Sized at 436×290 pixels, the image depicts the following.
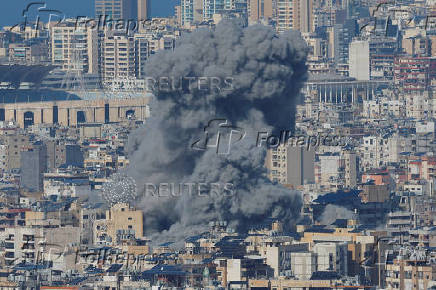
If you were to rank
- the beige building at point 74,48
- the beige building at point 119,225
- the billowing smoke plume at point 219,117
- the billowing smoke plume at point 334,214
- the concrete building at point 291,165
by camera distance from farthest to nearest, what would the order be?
1. the beige building at point 74,48
2. the concrete building at point 291,165
3. the billowing smoke plume at point 334,214
4. the billowing smoke plume at point 219,117
5. the beige building at point 119,225

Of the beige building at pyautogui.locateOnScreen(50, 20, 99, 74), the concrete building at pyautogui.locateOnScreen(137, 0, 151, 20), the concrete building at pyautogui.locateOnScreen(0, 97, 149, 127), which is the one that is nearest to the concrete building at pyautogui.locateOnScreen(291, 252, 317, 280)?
the concrete building at pyautogui.locateOnScreen(0, 97, 149, 127)

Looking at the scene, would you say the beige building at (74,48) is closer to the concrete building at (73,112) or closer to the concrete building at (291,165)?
the concrete building at (73,112)

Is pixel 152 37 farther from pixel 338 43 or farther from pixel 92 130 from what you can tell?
pixel 92 130

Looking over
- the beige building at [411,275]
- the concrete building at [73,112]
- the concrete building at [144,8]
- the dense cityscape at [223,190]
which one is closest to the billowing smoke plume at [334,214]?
the dense cityscape at [223,190]

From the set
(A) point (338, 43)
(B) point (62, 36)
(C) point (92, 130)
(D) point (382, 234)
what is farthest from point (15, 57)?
(D) point (382, 234)

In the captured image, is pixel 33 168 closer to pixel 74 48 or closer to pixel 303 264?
pixel 303 264

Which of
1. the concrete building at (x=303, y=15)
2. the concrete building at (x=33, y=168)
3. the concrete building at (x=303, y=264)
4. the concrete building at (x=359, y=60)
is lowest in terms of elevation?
the concrete building at (x=33, y=168)

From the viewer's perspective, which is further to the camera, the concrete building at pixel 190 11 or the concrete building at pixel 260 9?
the concrete building at pixel 190 11
